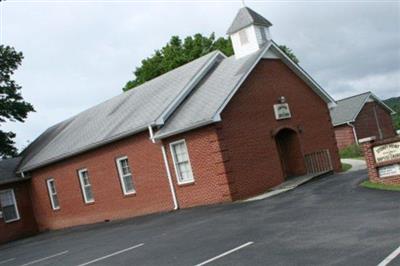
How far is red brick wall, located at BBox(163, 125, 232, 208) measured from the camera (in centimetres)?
1952

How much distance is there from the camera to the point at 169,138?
2088 centimetres

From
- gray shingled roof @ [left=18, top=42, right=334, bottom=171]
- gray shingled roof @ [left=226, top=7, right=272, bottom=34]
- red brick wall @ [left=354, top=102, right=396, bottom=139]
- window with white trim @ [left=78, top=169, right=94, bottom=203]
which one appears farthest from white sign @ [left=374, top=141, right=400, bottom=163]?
red brick wall @ [left=354, top=102, right=396, bottom=139]

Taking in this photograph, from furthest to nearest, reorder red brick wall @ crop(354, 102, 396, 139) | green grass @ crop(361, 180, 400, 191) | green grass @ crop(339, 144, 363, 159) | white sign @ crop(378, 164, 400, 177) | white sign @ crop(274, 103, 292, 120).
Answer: red brick wall @ crop(354, 102, 396, 139), green grass @ crop(339, 144, 363, 159), white sign @ crop(274, 103, 292, 120), white sign @ crop(378, 164, 400, 177), green grass @ crop(361, 180, 400, 191)

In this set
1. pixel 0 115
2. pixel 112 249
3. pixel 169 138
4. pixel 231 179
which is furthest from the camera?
pixel 0 115

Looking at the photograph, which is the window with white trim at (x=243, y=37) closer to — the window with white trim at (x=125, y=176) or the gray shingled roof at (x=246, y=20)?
the gray shingled roof at (x=246, y=20)

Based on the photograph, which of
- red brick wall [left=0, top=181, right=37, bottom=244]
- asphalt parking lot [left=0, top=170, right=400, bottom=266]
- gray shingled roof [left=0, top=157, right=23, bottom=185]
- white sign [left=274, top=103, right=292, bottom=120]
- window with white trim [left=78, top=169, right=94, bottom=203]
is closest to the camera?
asphalt parking lot [left=0, top=170, right=400, bottom=266]

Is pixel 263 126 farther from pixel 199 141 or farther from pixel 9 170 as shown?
pixel 9 170

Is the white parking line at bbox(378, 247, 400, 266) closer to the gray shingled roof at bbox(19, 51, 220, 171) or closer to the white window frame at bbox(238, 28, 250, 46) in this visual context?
the gray shingled roof at bbox(19, 51, 220, 171)

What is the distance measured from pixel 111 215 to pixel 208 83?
772 cm

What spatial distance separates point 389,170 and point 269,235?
6016 millimetres

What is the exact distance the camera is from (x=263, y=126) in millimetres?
21844

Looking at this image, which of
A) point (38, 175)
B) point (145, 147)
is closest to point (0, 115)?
point (38, 175)

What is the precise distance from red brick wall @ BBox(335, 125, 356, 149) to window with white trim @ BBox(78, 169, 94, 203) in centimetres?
2405

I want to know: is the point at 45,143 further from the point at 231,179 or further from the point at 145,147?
the point at 231,179
